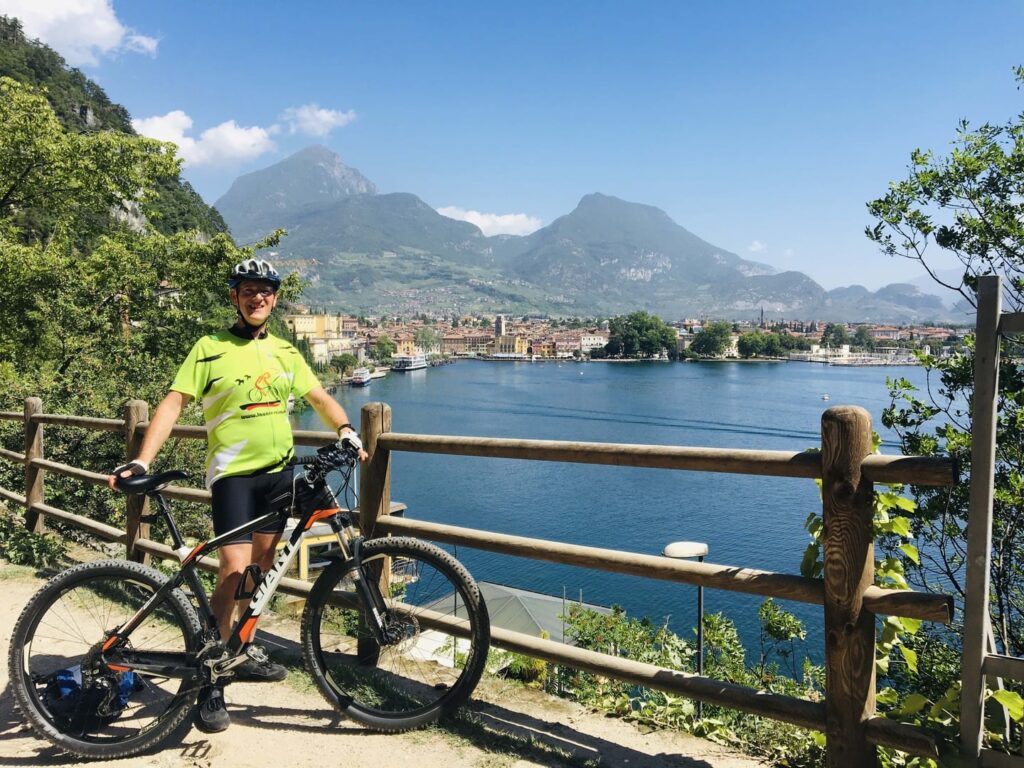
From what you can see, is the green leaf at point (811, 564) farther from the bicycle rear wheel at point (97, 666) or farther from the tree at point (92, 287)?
the tree at point (92, 287)

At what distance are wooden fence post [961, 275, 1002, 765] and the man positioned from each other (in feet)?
6.92

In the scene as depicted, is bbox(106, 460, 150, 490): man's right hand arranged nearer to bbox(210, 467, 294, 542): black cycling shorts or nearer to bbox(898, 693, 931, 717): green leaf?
bbox(210, 467, 294, 542): black cycling shorts

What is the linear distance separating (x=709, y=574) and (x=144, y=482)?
2122 mm

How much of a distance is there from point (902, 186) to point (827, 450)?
26.7 ft

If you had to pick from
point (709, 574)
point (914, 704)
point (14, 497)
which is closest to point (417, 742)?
point (709, 574)

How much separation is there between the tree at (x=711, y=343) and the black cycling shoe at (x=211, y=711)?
140655 mm

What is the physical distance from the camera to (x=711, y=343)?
454ft

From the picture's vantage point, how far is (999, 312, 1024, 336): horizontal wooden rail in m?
1.99

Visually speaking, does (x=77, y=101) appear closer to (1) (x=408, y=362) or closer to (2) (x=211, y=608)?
(2) (x=211, y=608)

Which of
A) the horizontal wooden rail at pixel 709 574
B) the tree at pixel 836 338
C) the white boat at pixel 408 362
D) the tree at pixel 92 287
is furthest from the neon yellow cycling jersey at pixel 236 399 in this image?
the tree at pixel 836 338

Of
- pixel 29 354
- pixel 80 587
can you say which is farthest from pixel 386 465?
pixel 29 354

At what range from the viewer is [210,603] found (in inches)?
116

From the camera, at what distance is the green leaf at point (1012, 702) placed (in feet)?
6.88

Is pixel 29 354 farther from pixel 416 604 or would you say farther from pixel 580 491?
pixel 580 491
